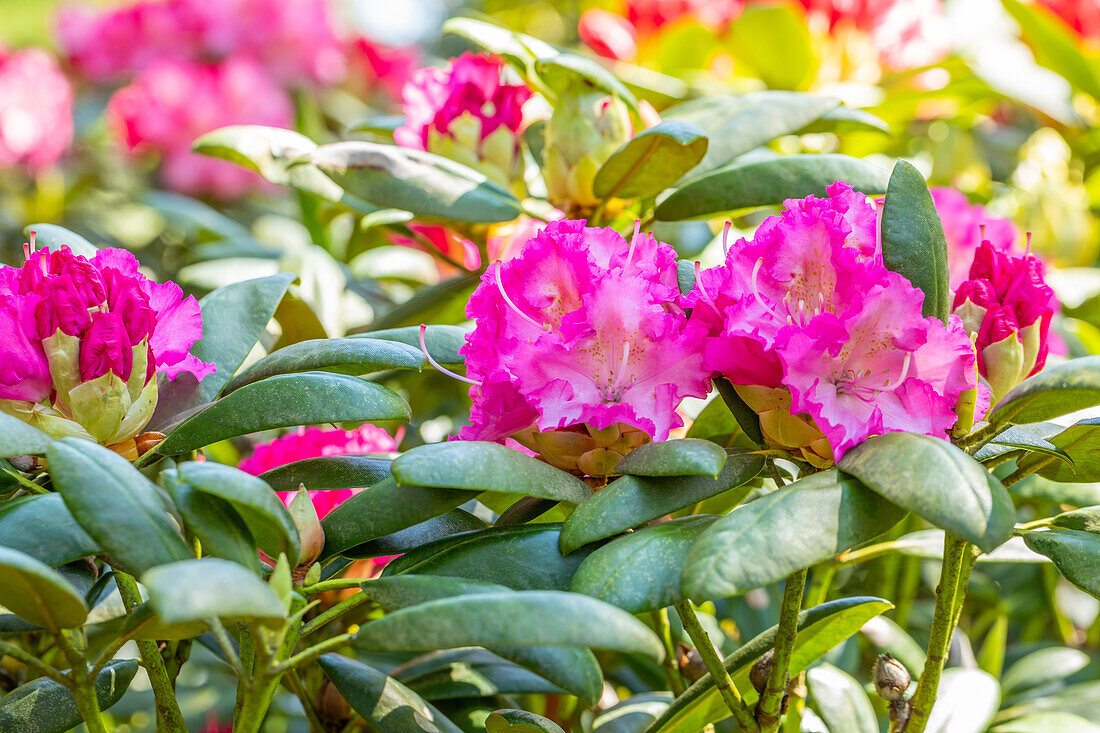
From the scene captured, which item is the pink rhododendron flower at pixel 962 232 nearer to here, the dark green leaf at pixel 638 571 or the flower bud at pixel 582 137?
the flower bud at pixel 582 137

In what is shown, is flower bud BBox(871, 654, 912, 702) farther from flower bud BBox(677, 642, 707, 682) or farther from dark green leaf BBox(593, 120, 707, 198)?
dark green leaf BBox(593, 120, 707, 198)

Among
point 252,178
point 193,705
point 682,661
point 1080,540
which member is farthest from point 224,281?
point 252,178

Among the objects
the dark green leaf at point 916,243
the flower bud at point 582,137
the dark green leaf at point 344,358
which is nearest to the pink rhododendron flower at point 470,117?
the flower bud at point 582,137

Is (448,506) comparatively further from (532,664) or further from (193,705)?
(193,705)

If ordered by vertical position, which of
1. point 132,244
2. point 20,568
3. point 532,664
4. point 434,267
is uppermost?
point 20,568

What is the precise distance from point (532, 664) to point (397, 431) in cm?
62

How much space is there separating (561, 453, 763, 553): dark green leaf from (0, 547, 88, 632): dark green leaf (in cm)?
24

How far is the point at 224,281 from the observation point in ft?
3.73

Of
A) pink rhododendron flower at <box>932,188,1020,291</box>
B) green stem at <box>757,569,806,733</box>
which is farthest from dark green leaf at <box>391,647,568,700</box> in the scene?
pink rhododendron flower at <box>932,188,1020,291</box>

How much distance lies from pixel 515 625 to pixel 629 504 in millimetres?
121

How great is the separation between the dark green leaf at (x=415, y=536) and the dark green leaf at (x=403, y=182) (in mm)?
275

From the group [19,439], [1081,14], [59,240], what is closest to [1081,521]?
[19,439]

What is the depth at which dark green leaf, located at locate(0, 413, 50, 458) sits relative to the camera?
0.50 metres

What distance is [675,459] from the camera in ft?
1.66
